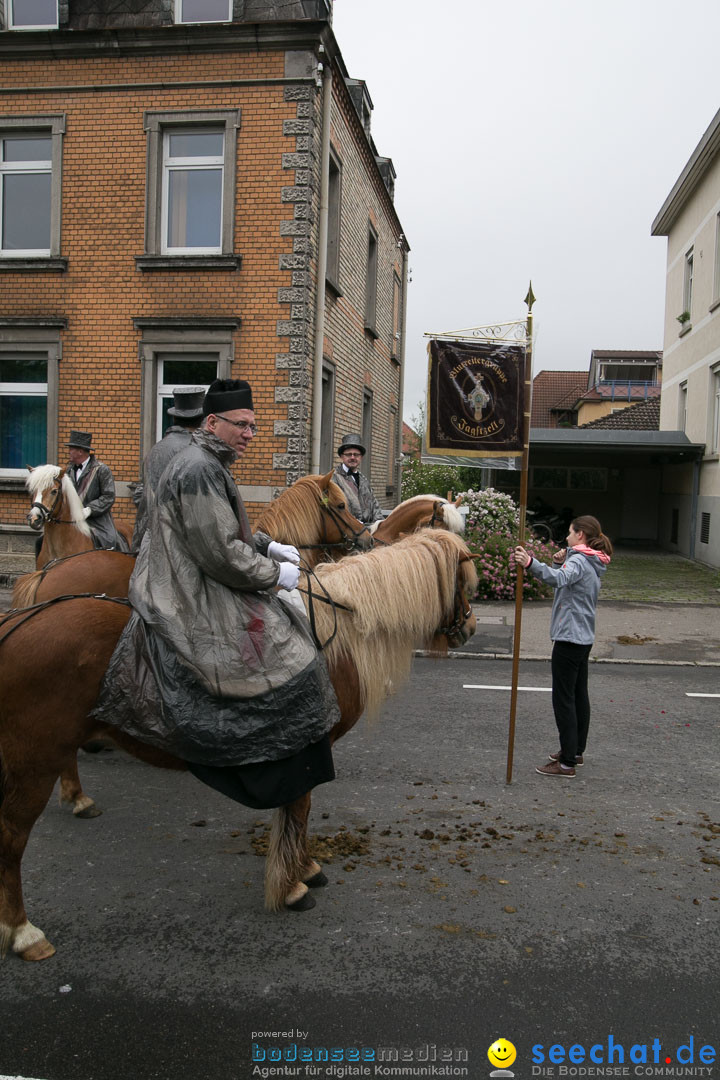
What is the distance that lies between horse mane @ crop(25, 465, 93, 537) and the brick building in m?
6.08

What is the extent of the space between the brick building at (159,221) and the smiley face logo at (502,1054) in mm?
10374

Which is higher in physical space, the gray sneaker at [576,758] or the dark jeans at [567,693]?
the dark jeans at [567,693]

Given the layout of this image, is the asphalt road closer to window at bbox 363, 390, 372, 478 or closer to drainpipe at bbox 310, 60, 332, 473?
drainpipe at bbox 310, 60, 332, 473

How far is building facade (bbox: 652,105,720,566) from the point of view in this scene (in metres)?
20.4

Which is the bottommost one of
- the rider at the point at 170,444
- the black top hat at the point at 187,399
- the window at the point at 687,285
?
the rider at the point at 170,444

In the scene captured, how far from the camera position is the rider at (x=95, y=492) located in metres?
7.18

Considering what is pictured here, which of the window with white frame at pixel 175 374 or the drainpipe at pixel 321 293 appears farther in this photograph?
the window with white frame at pixel 175 374

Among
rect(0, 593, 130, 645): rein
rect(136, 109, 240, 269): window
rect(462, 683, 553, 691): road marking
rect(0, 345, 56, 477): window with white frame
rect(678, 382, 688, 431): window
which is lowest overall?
rect(462, 683, 553, 691): road marking

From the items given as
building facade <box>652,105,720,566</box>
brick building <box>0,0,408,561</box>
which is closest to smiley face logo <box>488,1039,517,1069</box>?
brick building <box>0,0,408,561</box>

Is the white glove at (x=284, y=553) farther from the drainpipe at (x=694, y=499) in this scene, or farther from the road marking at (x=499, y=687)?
the drainpipe at (x=694, y=499)

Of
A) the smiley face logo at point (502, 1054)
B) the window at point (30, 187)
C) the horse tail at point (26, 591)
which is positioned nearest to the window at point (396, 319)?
the window at point (30, 187)

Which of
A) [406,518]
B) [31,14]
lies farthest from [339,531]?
[31,14]

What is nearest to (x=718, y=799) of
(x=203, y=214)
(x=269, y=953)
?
(x=269, y=953)

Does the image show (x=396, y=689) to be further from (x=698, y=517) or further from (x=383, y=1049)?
(x=698, y=517)
